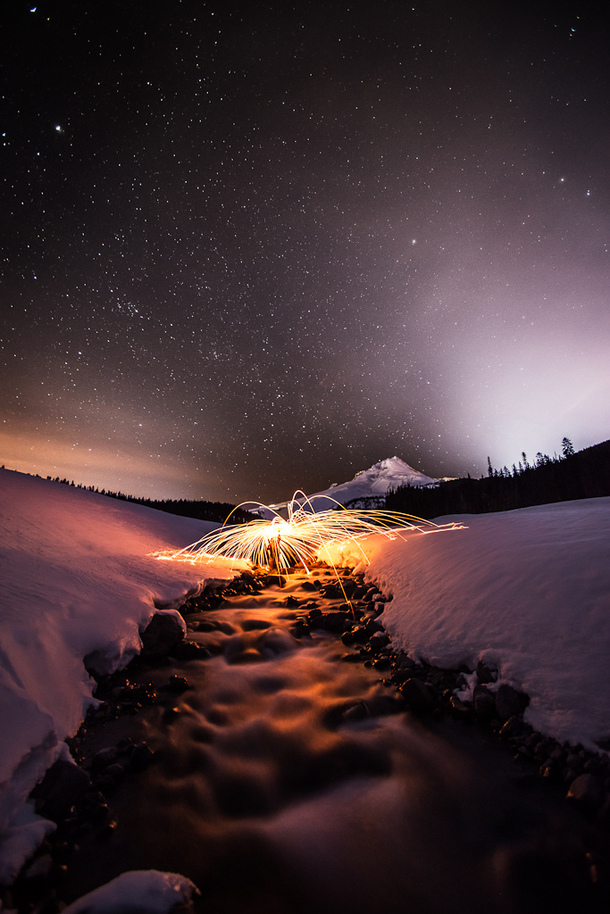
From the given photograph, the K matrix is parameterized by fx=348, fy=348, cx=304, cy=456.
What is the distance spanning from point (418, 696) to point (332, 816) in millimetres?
1619

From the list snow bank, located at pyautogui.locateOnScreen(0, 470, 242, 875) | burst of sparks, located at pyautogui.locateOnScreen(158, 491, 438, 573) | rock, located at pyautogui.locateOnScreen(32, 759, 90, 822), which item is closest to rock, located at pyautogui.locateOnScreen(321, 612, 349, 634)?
snow bank, located at pyautogui.locateOnScreen(0, 470, 242, 875)

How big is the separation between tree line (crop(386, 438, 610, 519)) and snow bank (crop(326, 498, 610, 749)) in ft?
122

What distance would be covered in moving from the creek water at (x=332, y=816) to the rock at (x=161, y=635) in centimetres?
85

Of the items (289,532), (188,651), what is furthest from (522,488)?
(188,651)

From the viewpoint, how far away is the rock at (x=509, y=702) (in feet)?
10.9

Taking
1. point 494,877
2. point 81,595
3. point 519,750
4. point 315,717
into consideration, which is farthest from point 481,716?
point 81,595

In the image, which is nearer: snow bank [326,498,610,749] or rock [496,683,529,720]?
snow bank [326,498,610,749]

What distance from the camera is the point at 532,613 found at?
12.8ft

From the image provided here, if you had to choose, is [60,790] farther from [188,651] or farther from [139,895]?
[188,651]

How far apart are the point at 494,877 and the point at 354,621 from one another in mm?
4578

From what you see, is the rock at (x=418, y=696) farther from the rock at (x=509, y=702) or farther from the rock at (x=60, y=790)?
the rock at (x=60, y=790)

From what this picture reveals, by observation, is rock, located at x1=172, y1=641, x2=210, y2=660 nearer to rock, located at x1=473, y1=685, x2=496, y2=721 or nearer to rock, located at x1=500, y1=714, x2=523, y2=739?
rock, located at x1=473, y1=685, x2=496, y2=721

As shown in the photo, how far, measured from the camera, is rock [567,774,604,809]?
2.45 m

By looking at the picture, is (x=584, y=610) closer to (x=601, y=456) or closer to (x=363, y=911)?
(x=363, y=911)
